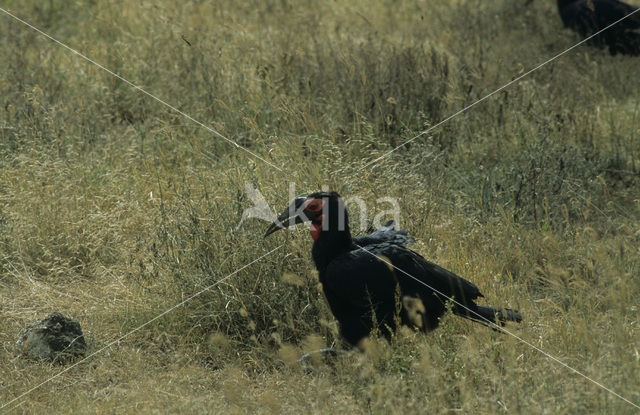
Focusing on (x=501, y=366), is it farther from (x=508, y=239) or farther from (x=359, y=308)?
(x=508, y=239)

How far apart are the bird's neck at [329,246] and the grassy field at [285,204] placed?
11.0 inches

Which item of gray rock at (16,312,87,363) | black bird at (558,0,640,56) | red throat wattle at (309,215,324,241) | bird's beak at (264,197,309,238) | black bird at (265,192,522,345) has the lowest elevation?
gray rock at (16,312,87,363)

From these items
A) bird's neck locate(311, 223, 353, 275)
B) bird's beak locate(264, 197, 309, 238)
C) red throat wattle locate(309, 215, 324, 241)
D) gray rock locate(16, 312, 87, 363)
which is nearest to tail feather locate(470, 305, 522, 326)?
bird's neck locate(311, 223, 353, 275)

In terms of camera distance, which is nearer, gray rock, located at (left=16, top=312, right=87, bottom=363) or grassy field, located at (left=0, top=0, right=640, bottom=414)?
grassy field, located at (left=0, top=0, right=640, bottom=414)

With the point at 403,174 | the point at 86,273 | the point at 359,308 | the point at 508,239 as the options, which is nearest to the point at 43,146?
the point at 86,273

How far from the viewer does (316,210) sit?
3.55 metres

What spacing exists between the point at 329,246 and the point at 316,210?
0.19 metres

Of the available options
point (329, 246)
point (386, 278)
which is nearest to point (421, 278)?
point (386, 278)

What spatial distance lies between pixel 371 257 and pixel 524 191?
217cm

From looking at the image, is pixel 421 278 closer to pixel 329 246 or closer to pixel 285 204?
pixel 329 246

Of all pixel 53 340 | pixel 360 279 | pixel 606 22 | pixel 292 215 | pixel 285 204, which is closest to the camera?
pixel 360 279

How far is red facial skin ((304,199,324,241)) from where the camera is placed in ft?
11.6

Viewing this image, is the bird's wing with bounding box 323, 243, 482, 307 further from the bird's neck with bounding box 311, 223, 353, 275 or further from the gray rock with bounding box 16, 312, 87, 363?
the gray rock with bounding box 16, 312, 87, 363

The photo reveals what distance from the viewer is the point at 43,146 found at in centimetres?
555
